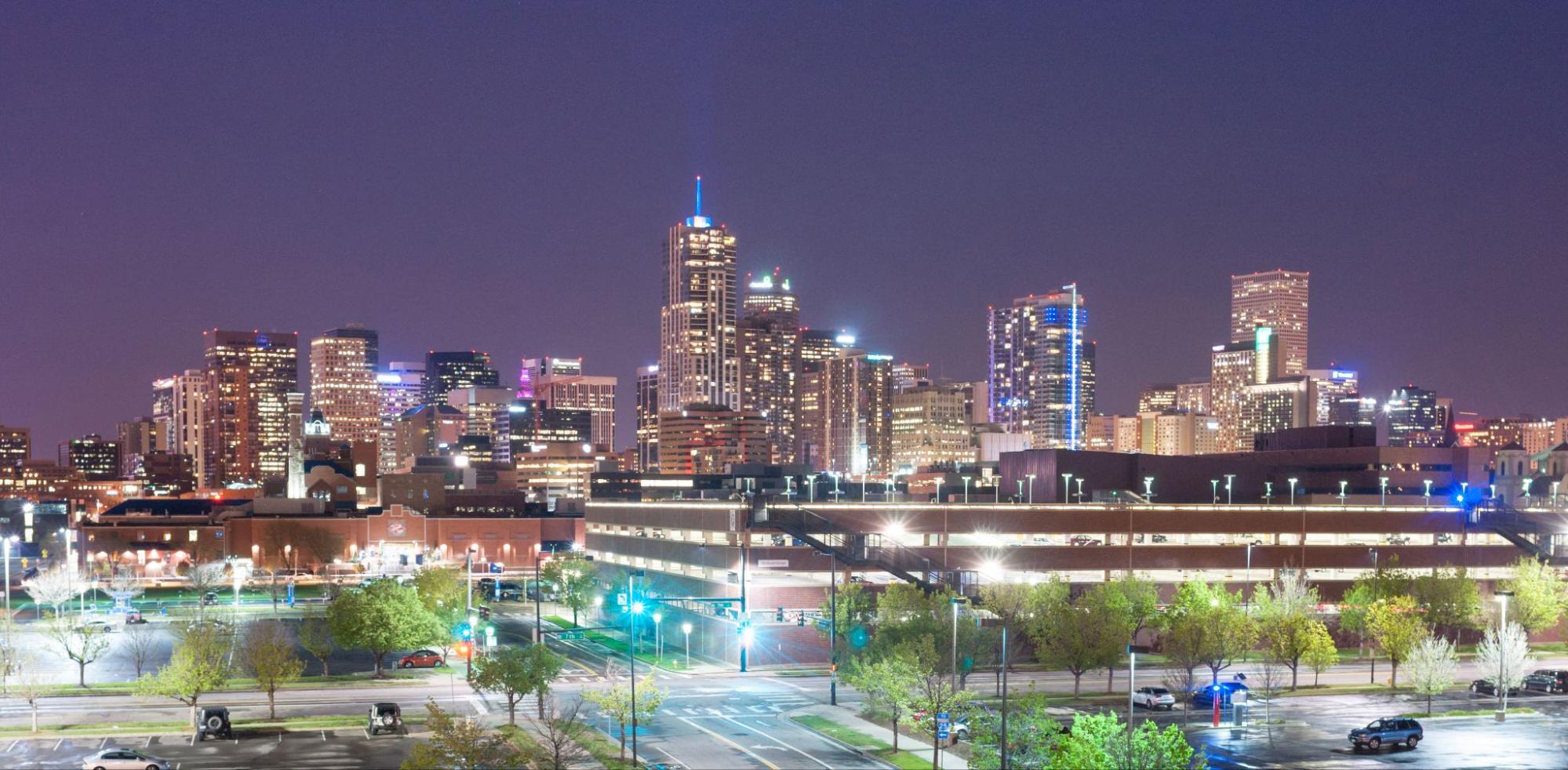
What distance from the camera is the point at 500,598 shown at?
13925 centimetres

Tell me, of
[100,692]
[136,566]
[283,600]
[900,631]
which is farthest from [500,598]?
[900,631]

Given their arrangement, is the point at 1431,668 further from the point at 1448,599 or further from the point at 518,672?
the point at 518,672

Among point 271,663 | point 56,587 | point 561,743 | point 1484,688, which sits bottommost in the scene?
point 1484,688

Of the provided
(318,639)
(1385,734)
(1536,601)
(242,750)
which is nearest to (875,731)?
(1385,734)

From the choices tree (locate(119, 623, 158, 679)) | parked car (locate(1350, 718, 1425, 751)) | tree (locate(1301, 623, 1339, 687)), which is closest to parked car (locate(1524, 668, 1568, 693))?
tree (locate(1301, 623, 1339, 687))

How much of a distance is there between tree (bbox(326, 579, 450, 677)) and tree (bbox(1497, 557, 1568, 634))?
219 ft

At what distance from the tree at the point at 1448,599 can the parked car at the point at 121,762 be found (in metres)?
71.0

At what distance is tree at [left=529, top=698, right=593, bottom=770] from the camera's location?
52.0m

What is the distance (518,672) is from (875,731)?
1602cm

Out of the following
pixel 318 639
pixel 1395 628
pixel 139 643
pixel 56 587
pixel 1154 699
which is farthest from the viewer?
pixel 56 587

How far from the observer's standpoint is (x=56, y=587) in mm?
112125

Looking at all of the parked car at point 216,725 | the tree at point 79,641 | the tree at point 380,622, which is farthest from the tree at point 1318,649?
the tree at point 79,641

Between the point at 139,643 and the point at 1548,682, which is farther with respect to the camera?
the point at 139,643

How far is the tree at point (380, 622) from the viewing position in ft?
278
